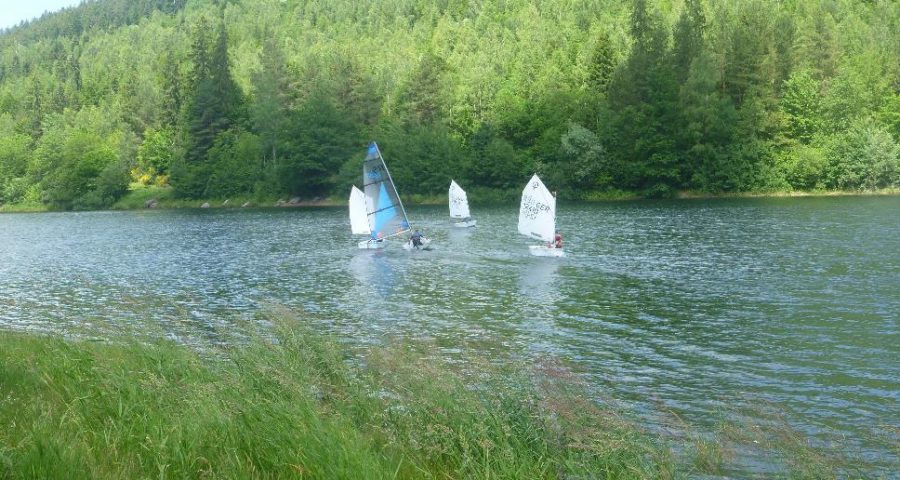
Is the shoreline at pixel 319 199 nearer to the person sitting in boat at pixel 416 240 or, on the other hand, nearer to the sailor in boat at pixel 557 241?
the person sitting in boat at pixel 416 240

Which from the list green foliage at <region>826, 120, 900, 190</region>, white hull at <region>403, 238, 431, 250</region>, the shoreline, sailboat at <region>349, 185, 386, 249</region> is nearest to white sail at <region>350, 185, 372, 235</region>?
sailboat at <region>349, 185, 386, 249</region>

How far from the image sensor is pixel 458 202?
245 feet

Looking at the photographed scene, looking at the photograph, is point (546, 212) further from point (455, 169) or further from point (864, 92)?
point (864, 92)

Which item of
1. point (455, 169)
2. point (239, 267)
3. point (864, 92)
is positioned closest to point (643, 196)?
point (455, 169)

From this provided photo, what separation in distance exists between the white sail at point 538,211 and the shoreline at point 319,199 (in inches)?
2022

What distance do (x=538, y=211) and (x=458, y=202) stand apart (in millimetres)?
24497

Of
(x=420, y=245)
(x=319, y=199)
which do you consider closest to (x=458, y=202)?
(x=420, y=245)

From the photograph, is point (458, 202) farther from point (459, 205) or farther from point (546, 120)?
point (546, 120)

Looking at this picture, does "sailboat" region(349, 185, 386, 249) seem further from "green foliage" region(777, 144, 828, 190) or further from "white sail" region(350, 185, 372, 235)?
"green foliage" region(777, 144, 828, 190)

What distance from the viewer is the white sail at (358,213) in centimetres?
6141

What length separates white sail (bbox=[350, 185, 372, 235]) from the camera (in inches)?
2418

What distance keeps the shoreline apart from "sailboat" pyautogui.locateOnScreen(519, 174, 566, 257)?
51.4 metres

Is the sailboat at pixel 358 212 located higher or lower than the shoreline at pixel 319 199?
higher

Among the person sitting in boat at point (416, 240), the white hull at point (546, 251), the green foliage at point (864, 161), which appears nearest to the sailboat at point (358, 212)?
the person sitting in boat at point (416, 240)
